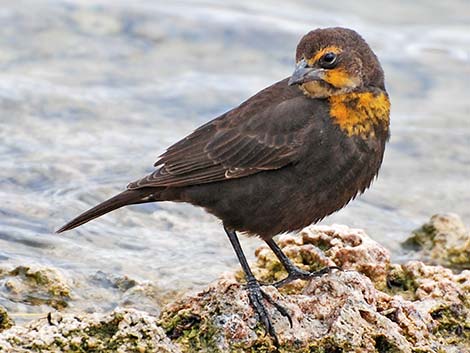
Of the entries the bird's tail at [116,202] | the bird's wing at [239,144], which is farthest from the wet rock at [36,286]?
the bird's wing at [239,144]

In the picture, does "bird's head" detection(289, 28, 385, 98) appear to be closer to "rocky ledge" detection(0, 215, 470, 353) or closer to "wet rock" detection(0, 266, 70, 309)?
"rocky ledge" detection(0, 215, 470, 353)

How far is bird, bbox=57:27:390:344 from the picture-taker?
5.95 metres

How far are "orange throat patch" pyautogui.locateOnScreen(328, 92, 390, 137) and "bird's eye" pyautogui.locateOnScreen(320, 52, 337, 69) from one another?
0.19m

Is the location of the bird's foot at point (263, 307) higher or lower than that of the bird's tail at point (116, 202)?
lower

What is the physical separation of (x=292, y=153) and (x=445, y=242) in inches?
86.8

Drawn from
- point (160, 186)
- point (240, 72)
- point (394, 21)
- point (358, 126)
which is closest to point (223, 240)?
point (160, 186)

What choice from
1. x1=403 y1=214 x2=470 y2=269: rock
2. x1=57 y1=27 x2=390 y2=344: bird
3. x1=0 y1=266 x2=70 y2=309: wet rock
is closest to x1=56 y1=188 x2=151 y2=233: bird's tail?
x1=57 y1=27 x2=390 y2=344: bird

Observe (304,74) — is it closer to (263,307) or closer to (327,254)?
(327,254)

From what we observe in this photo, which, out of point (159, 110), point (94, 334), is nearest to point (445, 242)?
point (94, 334)

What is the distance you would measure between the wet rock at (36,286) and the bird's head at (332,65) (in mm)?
1982

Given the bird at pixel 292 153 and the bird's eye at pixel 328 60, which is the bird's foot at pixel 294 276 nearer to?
the bird at pixel 292 153

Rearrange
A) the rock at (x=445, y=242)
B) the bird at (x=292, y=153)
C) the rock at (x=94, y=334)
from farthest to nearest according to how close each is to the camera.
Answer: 1. the rock at (x=445, y=242)
2. the bird at (x=292, y=153)
3. the rock at (x=94, y=334)

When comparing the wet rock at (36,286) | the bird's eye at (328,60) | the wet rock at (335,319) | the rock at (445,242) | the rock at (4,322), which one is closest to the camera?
the wet rock at (335,319)

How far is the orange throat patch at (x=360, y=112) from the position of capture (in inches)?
236
